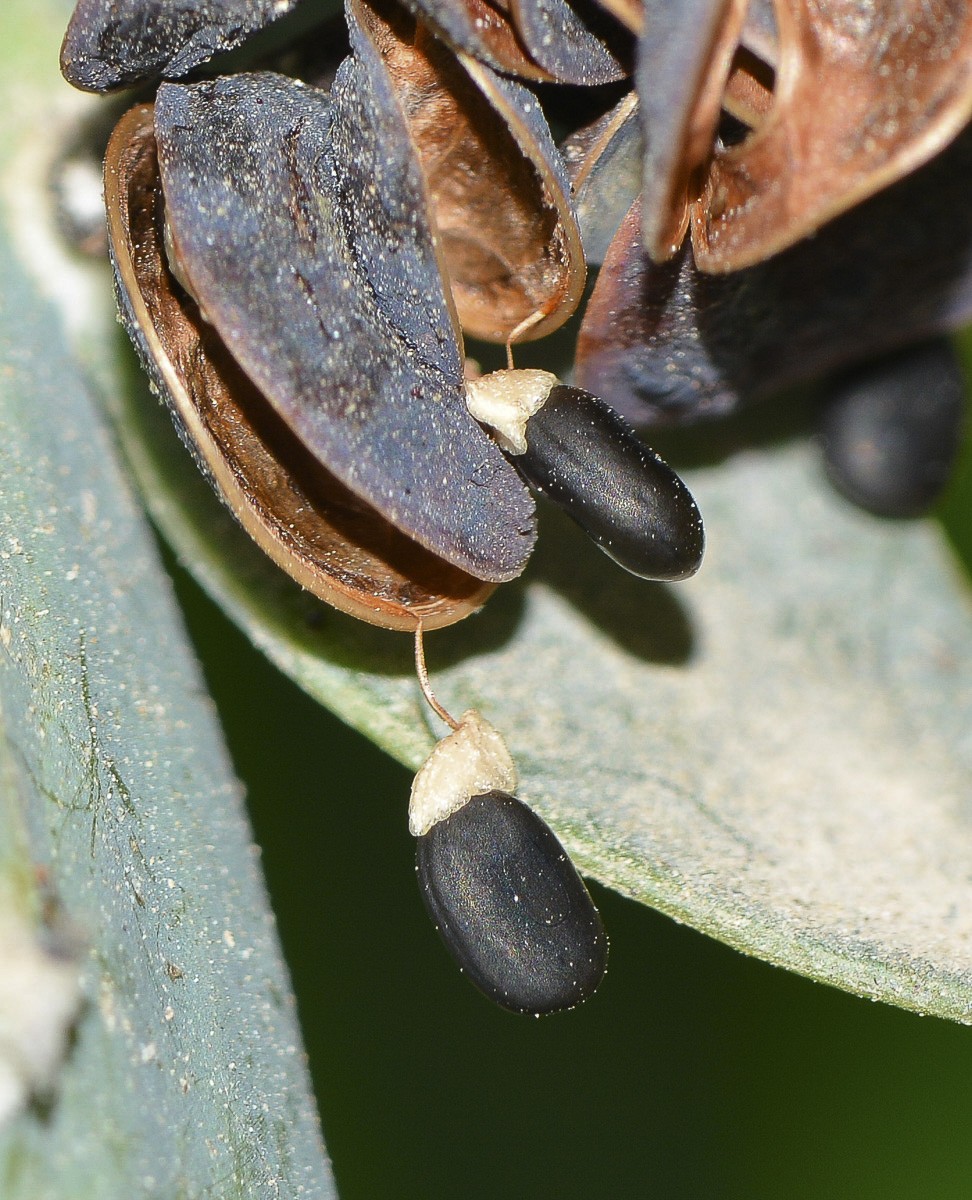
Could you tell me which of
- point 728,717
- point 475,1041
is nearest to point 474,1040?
point 475,1041

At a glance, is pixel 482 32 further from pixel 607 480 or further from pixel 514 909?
pixel 514 909

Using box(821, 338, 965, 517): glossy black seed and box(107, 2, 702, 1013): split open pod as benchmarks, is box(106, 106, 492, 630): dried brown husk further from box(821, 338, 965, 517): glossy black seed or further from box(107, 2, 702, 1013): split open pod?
box(821, 338, 965, 517): glossy black seed

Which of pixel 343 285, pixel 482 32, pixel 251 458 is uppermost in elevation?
pixel 482 32

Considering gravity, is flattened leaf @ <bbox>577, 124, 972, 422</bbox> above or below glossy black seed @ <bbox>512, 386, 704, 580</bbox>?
above

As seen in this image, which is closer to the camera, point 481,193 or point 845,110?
point 845,110

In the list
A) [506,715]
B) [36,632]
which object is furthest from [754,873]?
[36,632]

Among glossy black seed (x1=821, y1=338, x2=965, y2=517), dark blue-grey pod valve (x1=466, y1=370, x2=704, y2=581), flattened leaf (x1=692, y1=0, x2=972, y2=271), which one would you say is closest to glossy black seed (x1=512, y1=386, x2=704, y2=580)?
dark blue-grey pod valve (x1=466, y1=370, x2=704, y2=581)

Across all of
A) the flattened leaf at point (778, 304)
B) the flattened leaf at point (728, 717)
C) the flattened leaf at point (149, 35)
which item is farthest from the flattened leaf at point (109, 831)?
the flattened leaf at point (778, 304)
